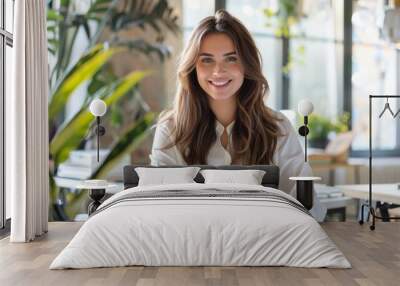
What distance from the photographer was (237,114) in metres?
5.89

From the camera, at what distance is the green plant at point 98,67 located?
661 cm

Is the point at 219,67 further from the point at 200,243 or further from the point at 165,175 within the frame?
the point at 200,243

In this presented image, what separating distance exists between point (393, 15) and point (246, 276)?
3133 mm

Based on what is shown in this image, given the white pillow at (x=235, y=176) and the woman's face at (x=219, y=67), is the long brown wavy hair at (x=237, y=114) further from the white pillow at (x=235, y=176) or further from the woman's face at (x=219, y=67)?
the white pillow at (x=235, y=176)

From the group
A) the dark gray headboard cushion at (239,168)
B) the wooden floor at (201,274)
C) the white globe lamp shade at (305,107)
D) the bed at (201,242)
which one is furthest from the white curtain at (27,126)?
the white globe lamp shade at (305,107)

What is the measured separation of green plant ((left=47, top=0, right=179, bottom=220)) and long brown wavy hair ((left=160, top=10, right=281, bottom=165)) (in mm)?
1023

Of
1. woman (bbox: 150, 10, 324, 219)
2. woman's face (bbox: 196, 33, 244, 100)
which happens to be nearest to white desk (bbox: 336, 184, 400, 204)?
woman (bbox: 150, 10, 324, 219)

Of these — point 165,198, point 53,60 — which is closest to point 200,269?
point 165,198

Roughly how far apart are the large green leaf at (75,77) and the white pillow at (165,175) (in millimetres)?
1543

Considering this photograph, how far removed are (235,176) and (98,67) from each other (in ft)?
7.33

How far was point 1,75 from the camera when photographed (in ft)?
18.6

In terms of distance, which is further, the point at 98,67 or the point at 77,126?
A: the point at 98,67

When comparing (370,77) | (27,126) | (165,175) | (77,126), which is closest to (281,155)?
(165,175)

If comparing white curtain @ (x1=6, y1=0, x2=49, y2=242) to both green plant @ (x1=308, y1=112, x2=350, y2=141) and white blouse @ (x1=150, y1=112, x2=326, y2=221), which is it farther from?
green plant @ (x1=308, y1=112, x2=350, y2=141)
